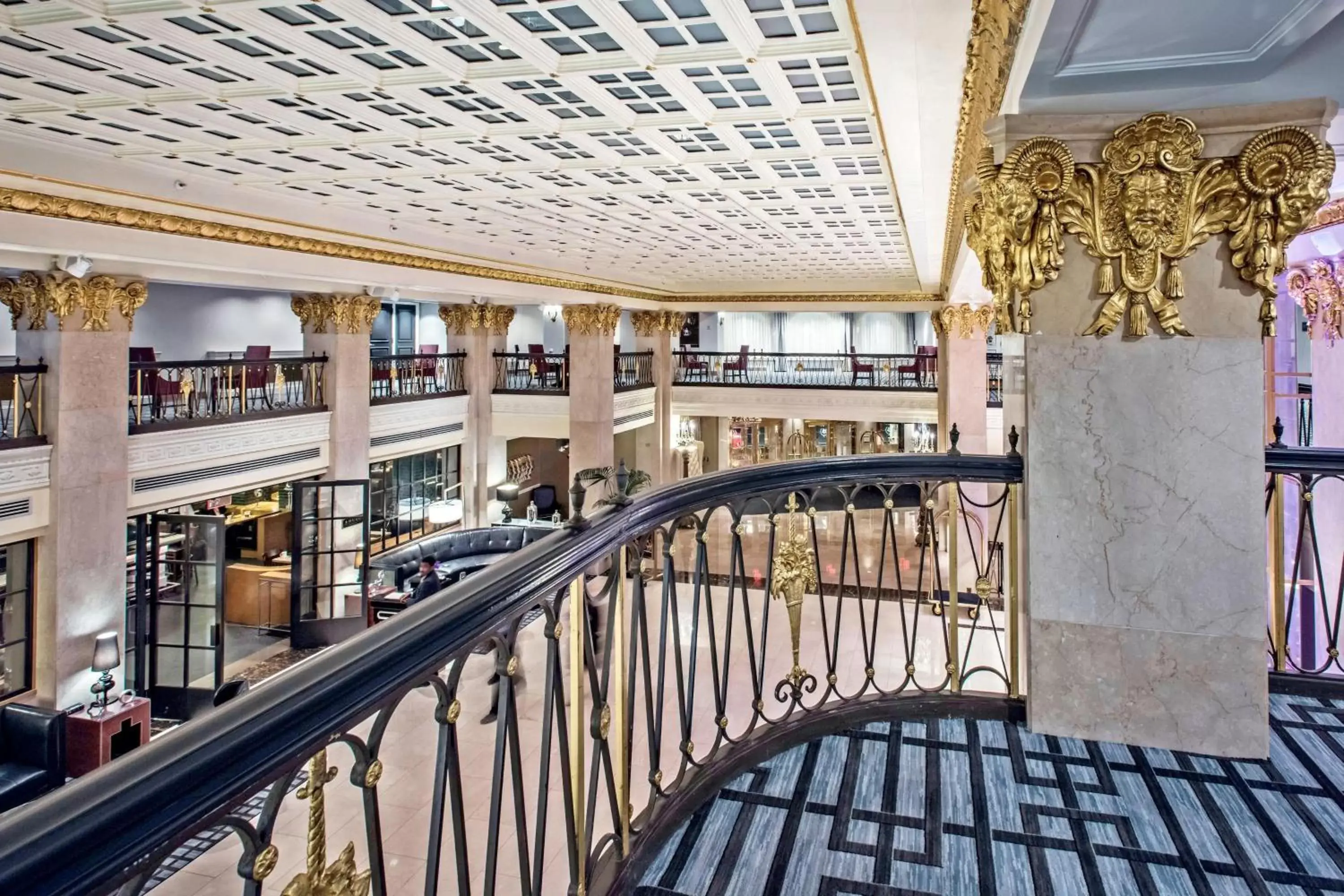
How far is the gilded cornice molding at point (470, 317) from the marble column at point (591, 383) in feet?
7.16

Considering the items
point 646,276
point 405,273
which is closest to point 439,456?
point 646,276

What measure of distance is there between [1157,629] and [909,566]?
12.4 metres

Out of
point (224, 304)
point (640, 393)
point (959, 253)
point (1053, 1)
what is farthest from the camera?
point (640, 393)

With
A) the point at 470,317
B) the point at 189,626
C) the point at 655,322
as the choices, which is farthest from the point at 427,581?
the point at 655,322

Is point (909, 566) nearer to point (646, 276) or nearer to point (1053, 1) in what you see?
point (646, 276)

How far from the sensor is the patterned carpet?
1.81 meters

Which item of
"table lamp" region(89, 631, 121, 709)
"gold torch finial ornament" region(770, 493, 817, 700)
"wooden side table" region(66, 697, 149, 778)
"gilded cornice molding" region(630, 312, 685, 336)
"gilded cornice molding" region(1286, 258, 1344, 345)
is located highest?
"gilded cornice molding" region(630, 312, 685, 336)

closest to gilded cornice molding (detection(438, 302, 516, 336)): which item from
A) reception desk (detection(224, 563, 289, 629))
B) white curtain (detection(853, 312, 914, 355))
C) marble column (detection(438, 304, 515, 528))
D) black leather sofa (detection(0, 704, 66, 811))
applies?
marble column (detection(438, 304, 515, 528))

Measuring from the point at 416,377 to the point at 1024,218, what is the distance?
1427cm

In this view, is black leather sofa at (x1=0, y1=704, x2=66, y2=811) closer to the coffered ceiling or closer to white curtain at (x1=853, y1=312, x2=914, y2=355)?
the coffered ceiling

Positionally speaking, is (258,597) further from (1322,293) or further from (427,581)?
(1322,293)

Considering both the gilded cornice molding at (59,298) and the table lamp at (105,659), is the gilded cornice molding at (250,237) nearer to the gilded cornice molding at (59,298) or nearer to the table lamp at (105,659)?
the gilded cornice molding at (59,298)

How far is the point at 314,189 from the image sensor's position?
6898mm

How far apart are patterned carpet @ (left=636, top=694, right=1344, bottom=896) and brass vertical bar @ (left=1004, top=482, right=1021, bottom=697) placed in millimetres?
195
